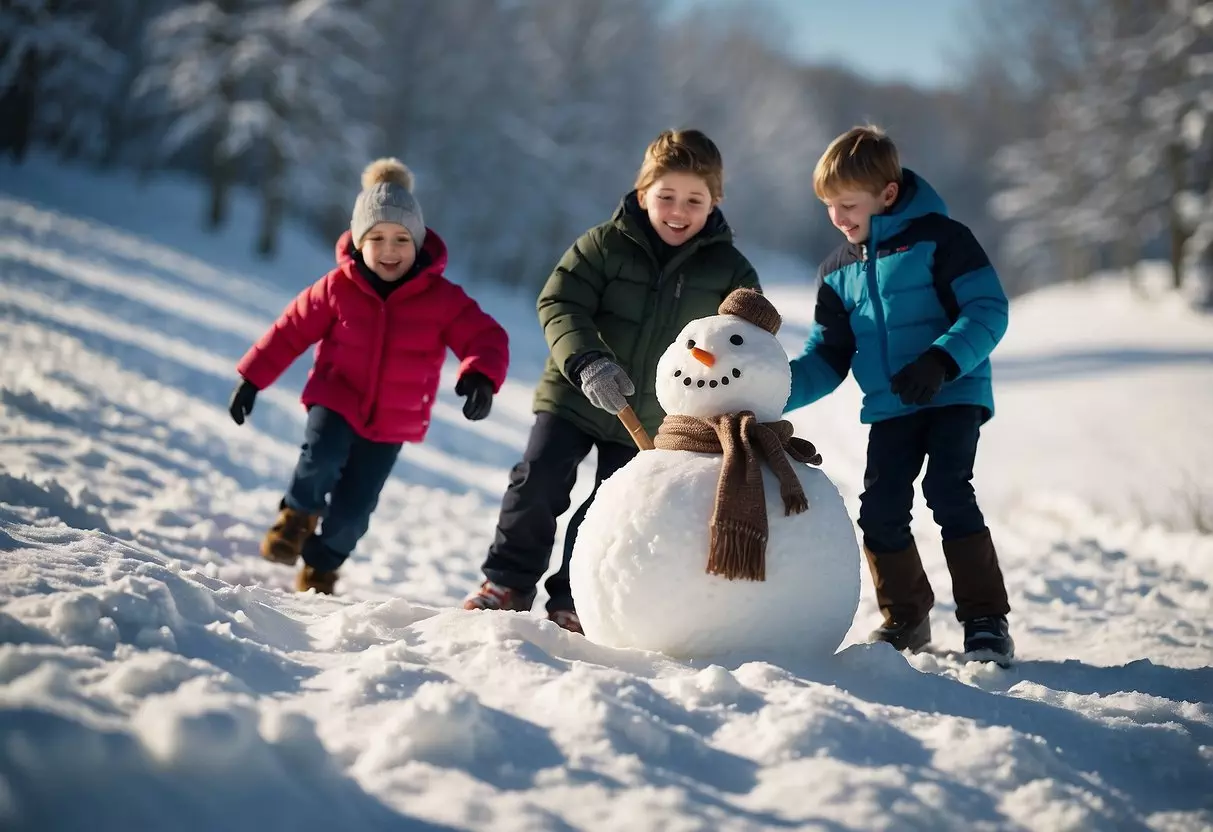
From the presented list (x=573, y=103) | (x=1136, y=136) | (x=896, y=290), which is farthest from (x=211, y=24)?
(x=1136, y=136)

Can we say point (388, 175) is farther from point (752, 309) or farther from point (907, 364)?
point (907, 364)

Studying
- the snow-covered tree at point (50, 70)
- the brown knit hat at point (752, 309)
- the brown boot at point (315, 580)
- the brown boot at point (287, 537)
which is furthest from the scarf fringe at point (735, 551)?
the snow-covered tree at point (50, 70)

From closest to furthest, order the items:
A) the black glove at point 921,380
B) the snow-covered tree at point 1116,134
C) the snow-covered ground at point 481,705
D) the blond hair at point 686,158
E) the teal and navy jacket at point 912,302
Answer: the snow-covered ground at point 481,705 → the black glove at point 921,380 → the teal and navy jacket at point 912,302 → the blond hair at point 686,158 → the snow-covered tree at point 1116,134

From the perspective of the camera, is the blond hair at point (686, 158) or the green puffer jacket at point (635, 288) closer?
the blond hair at point (686, 158)

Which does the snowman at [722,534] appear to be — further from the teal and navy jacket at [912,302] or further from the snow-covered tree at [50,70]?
the snow-covered tree at [50,70]

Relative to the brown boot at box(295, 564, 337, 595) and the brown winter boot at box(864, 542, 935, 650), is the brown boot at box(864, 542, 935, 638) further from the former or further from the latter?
the brown boot at box(295, 564, 337, 595)

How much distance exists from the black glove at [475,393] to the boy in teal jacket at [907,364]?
1072 mm

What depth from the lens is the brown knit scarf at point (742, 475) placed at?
206cm

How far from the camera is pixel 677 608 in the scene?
2.12m

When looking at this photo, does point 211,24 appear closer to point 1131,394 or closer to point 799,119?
point 1131,394

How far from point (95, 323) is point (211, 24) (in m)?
10.8

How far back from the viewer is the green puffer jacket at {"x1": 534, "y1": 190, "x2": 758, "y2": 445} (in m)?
3.18

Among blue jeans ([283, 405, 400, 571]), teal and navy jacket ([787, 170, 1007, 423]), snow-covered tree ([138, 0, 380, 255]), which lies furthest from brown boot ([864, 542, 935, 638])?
snow-covered tree ([138, 0, 380, 255])

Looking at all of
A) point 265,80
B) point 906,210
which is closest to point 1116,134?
point 265,80
